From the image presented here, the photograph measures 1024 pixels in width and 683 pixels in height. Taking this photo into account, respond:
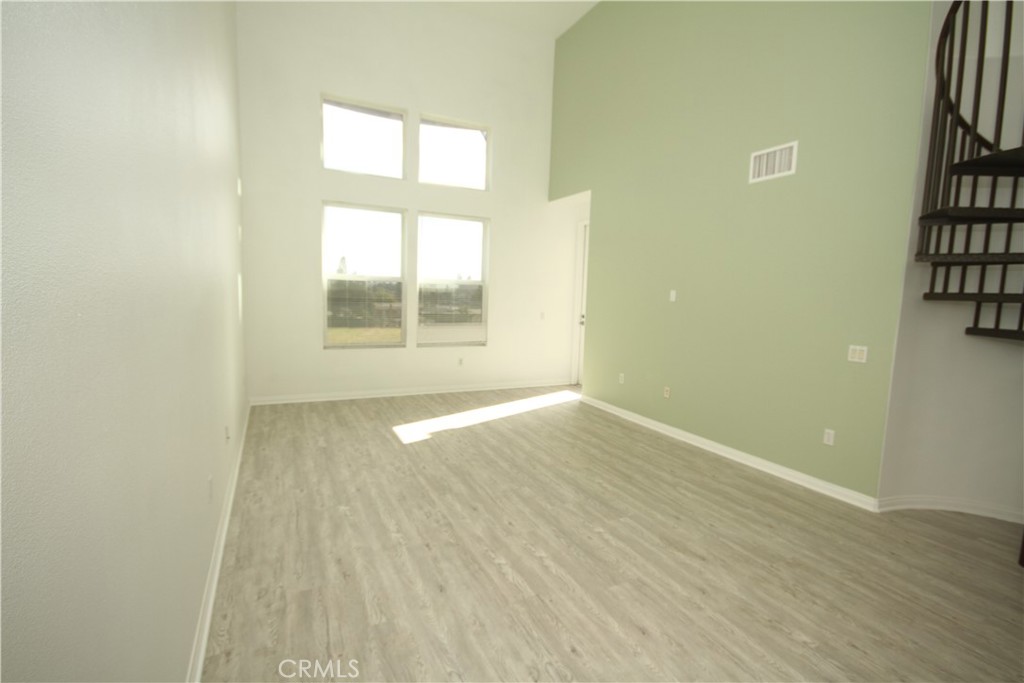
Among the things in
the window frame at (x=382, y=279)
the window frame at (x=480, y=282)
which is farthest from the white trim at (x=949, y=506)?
the window frame at (x=382, y=279)

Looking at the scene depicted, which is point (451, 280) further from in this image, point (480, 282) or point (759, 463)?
point (759, 463)

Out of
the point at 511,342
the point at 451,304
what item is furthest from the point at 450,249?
the point at 511,342

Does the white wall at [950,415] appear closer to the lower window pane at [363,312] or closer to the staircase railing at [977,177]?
the staircase railing at [977,177]

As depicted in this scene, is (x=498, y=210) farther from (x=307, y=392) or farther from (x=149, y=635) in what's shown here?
(x=149, y=635)

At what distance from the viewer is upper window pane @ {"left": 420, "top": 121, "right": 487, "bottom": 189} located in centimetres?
607

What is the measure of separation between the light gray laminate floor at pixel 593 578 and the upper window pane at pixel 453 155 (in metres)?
4.04

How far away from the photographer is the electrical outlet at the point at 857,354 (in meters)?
3.18

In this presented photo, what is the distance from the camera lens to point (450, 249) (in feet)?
20.7

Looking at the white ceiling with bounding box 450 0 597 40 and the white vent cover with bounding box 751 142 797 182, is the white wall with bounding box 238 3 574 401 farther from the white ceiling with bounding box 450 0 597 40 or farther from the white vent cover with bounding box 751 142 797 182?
the white vent cover with bounding box 751 142 797 182

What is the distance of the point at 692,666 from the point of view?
171 cm

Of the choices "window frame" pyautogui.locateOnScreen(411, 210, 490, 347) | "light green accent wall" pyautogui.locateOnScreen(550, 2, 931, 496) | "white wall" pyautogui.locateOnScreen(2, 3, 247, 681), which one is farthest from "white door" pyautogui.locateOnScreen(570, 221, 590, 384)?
"white wall" pyautogui.locateOnScreen(2, 3, 247, 681)

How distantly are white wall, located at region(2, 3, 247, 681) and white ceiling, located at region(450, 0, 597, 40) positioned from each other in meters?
5.22

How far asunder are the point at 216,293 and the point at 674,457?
145 inches

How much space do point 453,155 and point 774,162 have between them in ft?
13.2
